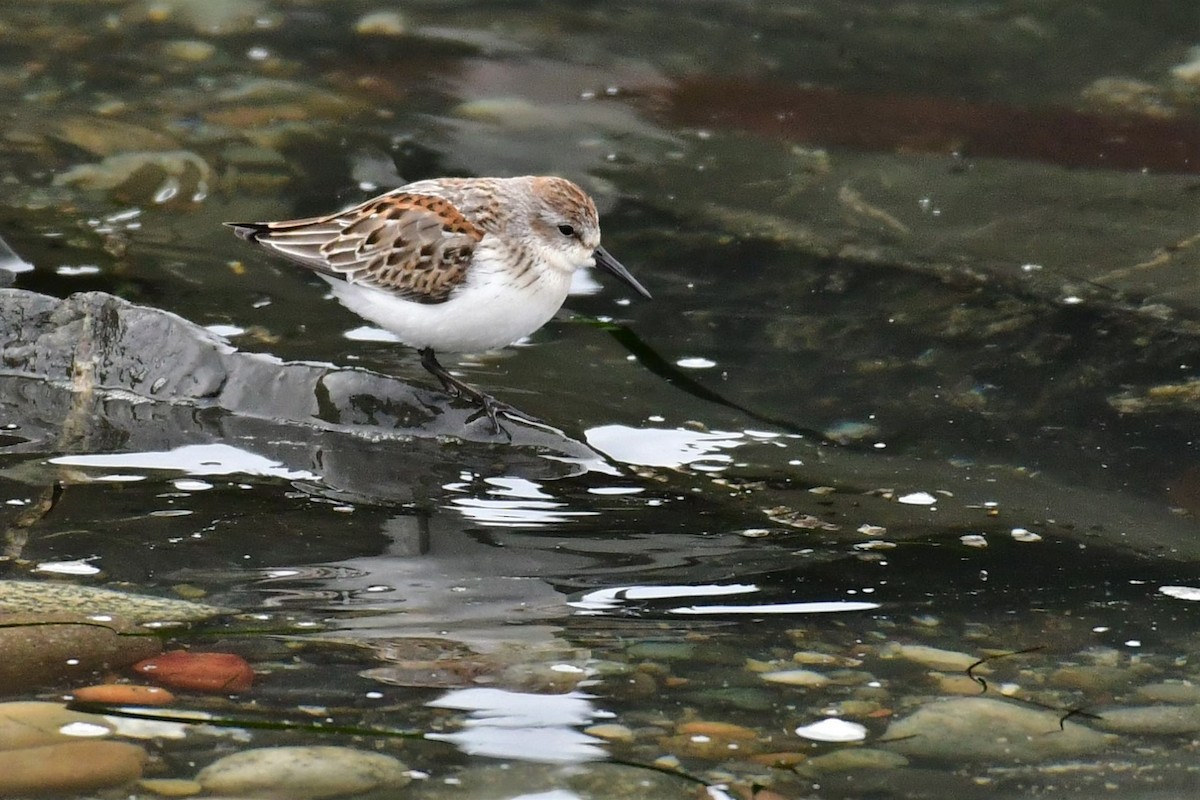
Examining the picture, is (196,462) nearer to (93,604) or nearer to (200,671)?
(93,604)

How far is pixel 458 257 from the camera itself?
608 cm

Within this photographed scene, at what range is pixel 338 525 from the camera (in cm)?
508

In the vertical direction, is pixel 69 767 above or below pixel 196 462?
below

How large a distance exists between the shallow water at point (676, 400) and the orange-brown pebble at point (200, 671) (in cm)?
6

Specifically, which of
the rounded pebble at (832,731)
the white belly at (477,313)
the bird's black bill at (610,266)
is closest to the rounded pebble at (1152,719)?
the rounded pebble at (832,731)

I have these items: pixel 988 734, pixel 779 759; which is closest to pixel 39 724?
pixel 779 759

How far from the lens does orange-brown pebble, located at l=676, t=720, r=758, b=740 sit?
3744 mm

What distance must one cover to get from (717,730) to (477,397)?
2.41 metres

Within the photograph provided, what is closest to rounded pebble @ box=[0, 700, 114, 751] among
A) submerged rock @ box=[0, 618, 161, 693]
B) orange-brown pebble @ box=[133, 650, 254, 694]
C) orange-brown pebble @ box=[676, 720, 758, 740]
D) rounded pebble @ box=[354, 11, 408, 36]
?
submerged rock @ box=[0, 618, 161, 693]

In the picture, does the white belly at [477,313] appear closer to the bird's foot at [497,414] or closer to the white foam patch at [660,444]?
the bird's foot at [497,414]

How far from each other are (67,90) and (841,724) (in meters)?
6.91

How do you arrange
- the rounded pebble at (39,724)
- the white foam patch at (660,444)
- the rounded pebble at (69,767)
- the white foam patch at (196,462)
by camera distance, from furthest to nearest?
the white foam patch at (660,444), the white foam patch at (196,462), the rounded pebble at (39,724), the rounded pebble at (69,767)

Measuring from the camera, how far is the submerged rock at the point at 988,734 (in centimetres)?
368

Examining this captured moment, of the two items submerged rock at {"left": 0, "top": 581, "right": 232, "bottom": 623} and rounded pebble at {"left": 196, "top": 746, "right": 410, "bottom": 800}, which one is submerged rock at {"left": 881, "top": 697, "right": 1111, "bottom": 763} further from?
submerged rock at {"left": 0, "top": 581, "right": 232, "bottom": 623}
